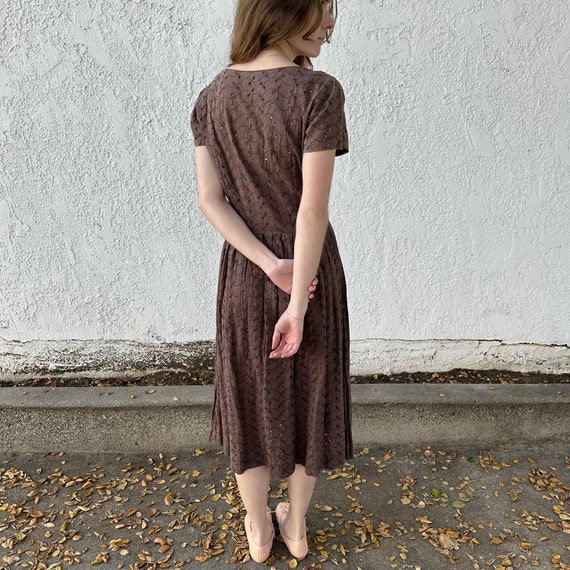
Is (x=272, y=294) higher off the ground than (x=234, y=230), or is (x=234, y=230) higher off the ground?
(x=234, y=230)

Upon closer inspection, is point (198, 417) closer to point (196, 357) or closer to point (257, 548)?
point (196, 357)

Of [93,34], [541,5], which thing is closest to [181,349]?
[93,34]

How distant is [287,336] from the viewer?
1.42m

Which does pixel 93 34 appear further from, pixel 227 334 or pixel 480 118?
pixel 480 118

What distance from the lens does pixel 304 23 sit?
1294 millimetres

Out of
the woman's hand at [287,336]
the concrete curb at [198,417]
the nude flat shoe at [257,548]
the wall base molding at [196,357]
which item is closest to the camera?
the woman's hand at [287,336]

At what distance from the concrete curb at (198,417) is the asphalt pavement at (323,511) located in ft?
0.20

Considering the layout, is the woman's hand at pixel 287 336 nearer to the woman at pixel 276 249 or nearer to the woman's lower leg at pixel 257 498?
the woman at pixel 276 249

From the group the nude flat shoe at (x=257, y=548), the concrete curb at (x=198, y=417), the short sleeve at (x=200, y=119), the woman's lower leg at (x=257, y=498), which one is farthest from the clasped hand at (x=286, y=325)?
the concrete curb at (x=198, y=417)

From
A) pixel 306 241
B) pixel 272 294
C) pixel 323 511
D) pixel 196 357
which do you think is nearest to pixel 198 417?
pixel 196 357

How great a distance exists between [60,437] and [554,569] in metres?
2.33

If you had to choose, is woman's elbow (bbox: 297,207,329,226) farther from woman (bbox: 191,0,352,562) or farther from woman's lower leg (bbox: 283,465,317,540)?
woman's lower leg (bbox: 283,465,317,540)

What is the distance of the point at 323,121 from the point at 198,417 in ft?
5.78

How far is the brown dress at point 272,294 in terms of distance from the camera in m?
1.27
